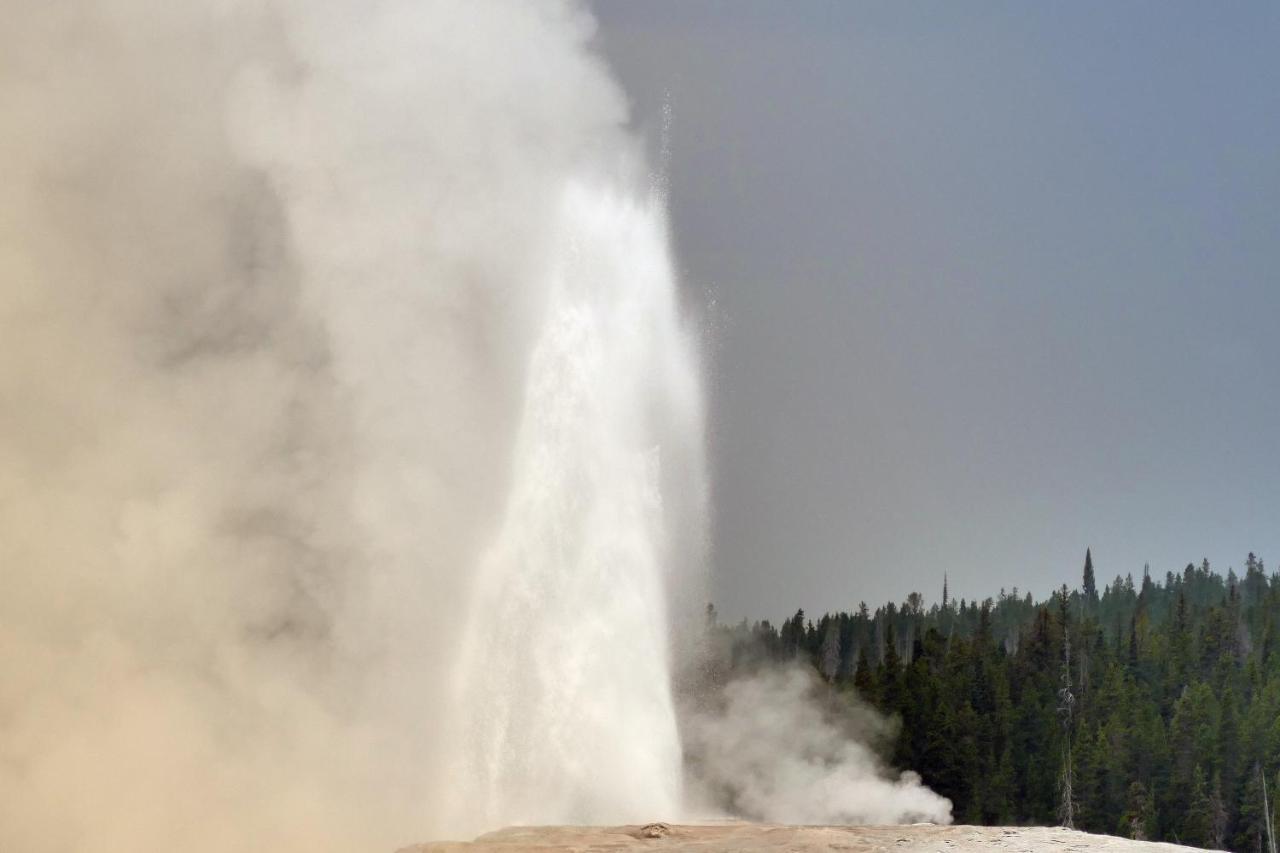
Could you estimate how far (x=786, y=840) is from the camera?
20484 mm

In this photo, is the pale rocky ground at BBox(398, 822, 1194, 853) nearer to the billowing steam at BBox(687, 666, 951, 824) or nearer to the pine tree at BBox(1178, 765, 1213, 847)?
the billowing steam at BBox(687, 666, 951, 824)

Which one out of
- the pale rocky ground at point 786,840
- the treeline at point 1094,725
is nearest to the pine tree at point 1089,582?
the treeline at point 1094,725

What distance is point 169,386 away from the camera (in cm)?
3938

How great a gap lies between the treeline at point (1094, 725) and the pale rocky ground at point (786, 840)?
3203 centimetres

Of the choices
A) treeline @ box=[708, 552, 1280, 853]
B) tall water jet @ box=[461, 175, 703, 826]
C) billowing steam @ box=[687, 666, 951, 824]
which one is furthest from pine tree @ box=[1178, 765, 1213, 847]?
tall water jet @ box=[461, 175, 703, 826]

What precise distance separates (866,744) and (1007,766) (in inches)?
484

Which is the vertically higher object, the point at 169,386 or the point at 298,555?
the point at 169,386

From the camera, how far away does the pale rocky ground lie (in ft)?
62.8

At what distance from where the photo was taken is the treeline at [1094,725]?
62.7 m

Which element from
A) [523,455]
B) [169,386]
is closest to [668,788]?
[523,455]


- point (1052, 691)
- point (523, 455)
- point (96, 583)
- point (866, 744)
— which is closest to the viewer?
point (523, 455)

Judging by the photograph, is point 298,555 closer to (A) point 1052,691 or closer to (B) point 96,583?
(B) point 96,583

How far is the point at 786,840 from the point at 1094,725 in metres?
55.3

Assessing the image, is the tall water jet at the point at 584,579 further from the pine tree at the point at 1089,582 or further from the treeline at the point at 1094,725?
the pine tree at the point at 1089,582
